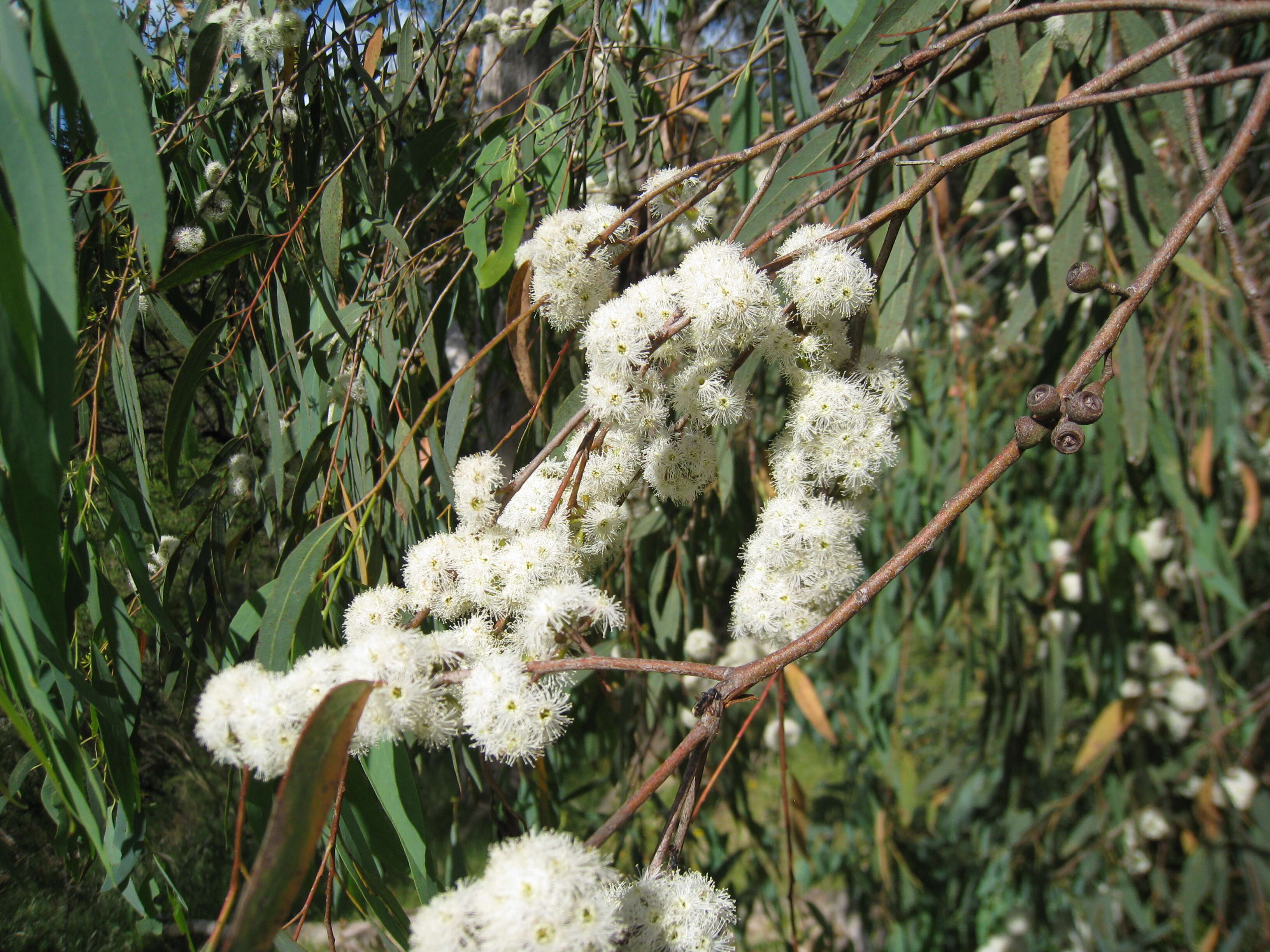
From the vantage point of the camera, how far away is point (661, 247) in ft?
4.71

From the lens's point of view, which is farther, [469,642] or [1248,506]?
[1248,506]

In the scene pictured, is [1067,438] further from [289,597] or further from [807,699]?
[807,699]

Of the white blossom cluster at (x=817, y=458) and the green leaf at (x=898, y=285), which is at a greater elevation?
the green leaf at (x=898, y=285)

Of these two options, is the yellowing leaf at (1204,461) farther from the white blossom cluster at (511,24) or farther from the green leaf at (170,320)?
the green leaf at (170,320)

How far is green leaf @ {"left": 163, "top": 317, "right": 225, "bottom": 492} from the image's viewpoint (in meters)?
0.97

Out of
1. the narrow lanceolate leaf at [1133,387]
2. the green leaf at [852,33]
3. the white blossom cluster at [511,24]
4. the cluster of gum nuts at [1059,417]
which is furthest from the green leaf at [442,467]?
the narrow lanceolate leaf at [1133,387]

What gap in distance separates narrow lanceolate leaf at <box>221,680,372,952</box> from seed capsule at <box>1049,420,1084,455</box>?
53cm

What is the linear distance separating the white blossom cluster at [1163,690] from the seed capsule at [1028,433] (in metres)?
2.02

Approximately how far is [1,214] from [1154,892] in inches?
116

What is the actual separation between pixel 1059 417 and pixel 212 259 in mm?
963

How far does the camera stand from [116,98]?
1.81 feet

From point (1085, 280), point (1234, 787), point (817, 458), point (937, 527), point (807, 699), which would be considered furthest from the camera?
point (1234, 787)

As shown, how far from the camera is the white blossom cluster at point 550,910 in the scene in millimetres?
480

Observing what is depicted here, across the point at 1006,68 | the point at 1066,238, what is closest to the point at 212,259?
the point at 1006,68
